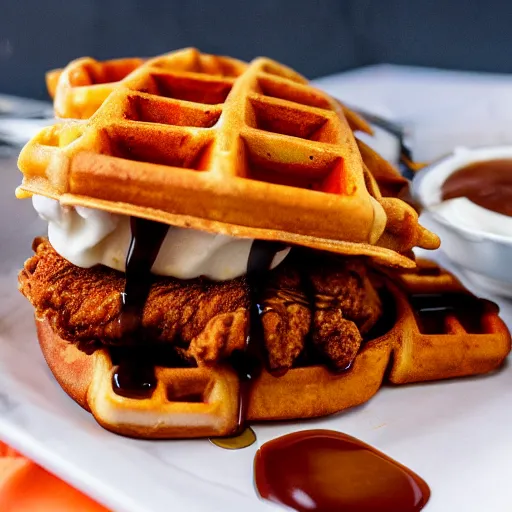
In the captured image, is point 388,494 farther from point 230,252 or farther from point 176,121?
point 176,121

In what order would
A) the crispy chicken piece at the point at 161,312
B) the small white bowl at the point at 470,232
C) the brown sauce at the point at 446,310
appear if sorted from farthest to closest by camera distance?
the small white bowl at the point at 470,232, the brown sauce at the point at 446,310, the crispy chicken piece at the point at 161,312

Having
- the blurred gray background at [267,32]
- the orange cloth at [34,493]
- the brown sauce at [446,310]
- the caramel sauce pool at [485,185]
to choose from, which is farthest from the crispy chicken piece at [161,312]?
the blurred gray background at [267,32]

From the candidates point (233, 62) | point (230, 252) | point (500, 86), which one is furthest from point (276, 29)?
point (230, 252)

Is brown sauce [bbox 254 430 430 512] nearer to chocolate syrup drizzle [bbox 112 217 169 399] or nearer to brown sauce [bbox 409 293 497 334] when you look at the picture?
chocolate syrup drizzle [bbox 112 217 169 399]

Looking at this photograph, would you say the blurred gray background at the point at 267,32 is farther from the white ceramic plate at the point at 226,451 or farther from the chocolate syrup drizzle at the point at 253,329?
the chocolate syrup drizzle at the point at 253,329

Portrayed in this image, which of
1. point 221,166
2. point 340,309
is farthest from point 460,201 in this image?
point 221,166

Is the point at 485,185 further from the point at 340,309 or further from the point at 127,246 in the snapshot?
the point at 127,246
